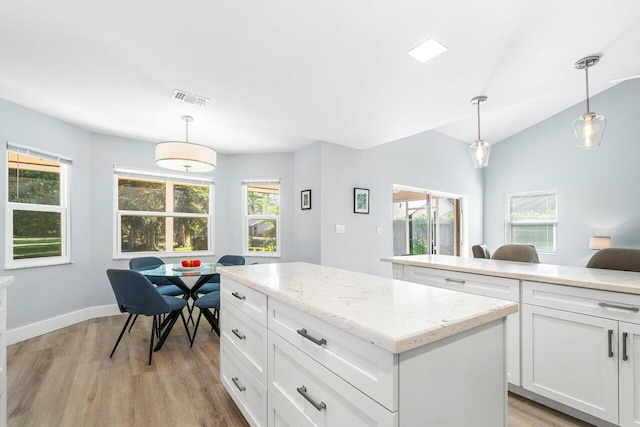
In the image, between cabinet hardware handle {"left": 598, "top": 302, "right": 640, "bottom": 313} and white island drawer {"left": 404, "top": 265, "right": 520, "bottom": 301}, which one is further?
white island drawer {"left": 404, "top": 265, "right": 520, "bottom": 301}

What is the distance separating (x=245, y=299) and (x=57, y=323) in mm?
3233

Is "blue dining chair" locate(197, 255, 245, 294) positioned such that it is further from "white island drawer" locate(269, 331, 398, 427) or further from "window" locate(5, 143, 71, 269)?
"white island drawer" locate(269, 331, 398, 427)

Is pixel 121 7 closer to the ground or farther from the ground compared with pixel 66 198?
farther from the ground

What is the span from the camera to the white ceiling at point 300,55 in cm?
167

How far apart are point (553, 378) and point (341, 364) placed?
1.68m

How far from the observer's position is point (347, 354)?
963 millimetres

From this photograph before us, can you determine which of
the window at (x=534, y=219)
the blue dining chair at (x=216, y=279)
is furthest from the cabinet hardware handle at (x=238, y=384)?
the window at (x=534, y=219)

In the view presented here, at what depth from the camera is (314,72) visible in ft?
7.66

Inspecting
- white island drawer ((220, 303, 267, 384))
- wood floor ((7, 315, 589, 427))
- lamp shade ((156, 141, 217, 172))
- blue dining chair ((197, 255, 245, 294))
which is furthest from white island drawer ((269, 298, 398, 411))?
blue dining chair ((197, 255, 245, 294))

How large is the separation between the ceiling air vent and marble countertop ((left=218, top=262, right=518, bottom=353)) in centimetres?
186

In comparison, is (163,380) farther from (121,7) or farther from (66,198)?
(66,198)

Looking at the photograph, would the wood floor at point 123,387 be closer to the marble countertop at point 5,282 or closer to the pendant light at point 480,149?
the marble countertop at point 5,282

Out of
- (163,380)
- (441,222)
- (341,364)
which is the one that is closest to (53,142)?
(163,380)

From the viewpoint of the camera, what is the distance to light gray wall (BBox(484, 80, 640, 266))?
457 cm
